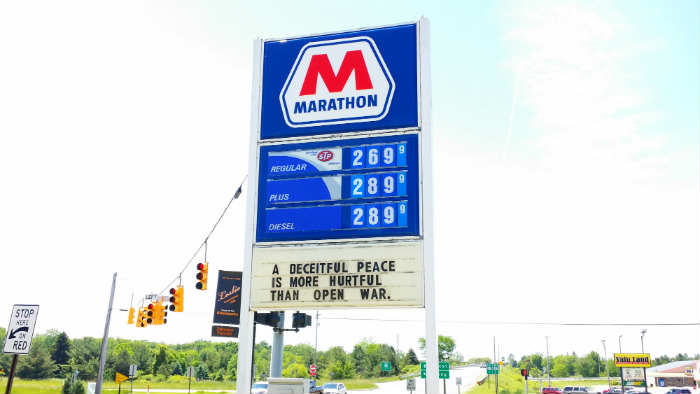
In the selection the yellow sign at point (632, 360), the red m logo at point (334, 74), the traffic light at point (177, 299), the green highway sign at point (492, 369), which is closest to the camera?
the red m logo at point (334, 74)

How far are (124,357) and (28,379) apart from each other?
1557cm

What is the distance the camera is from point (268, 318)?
43.6 ft

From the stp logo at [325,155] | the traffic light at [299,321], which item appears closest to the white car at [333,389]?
the traffic light at [299,321]

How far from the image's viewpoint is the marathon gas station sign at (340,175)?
1105 centimetres

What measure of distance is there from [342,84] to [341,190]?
2.71m

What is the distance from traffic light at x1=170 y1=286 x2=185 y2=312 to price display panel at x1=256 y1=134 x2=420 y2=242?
12046mm

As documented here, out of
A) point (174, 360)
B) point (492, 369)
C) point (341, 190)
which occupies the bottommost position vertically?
point (174, 360)

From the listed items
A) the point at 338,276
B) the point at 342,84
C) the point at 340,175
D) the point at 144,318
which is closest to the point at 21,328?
the point at 338,276

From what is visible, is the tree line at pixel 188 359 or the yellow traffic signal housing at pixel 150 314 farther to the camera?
the tree line at pixel 188 359

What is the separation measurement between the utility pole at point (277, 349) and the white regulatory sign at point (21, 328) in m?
5.76

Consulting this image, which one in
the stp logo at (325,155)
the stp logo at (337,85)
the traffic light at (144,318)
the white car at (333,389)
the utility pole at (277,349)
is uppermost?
the stp logo at (337,85)

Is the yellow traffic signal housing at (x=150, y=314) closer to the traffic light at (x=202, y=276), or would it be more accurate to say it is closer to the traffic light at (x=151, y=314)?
the traffic light at (x=151, y=314)

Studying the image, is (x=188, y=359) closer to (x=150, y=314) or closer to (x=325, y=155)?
(x=150, y=314)

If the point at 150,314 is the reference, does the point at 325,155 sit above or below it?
above
